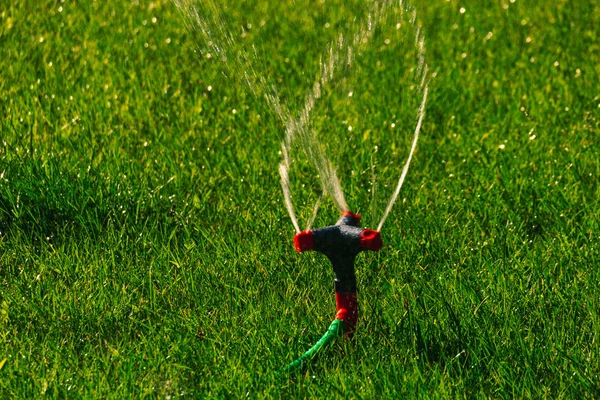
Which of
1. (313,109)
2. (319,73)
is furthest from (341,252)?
(319,73)

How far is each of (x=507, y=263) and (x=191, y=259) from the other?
1.07m

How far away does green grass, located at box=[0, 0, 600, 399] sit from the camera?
272cm

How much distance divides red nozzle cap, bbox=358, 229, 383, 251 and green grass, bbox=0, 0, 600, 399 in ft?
1.08

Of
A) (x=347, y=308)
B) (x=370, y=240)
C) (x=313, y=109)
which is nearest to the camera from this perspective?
→ (x=370, y=240)

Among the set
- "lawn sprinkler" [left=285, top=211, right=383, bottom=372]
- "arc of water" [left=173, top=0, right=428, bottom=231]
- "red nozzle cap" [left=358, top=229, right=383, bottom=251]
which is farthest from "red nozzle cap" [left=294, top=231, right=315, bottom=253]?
"arc of water" [left=173, top=0, right=428, bottom=231]

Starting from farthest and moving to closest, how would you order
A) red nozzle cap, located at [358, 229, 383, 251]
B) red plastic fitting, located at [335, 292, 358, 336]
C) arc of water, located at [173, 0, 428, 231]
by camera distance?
1. arc of water, located at [173, 0, 428, 231]
2. red plastic fitting, located at [335, 292, 358, 336]
3. red nozzle cap, located at [358, 229, 383, 251]

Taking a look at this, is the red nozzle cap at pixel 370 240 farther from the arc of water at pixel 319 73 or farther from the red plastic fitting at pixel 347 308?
the arc of water at pixel 319 73

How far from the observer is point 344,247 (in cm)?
264

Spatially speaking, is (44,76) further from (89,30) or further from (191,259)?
(191,259)

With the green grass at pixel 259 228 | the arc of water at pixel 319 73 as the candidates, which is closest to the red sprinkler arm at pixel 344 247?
the green grass at pixel 259 228

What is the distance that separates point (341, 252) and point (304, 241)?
12 cm

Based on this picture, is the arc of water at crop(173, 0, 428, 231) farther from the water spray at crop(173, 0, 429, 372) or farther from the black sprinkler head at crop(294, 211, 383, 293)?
the black sprinkler head at crop(294, 211, 383, 293)

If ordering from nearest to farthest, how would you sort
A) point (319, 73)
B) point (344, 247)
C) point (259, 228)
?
point (344, 247)
point (259, 228)
point (319, 73)

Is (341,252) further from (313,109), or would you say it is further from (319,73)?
(319,73)
